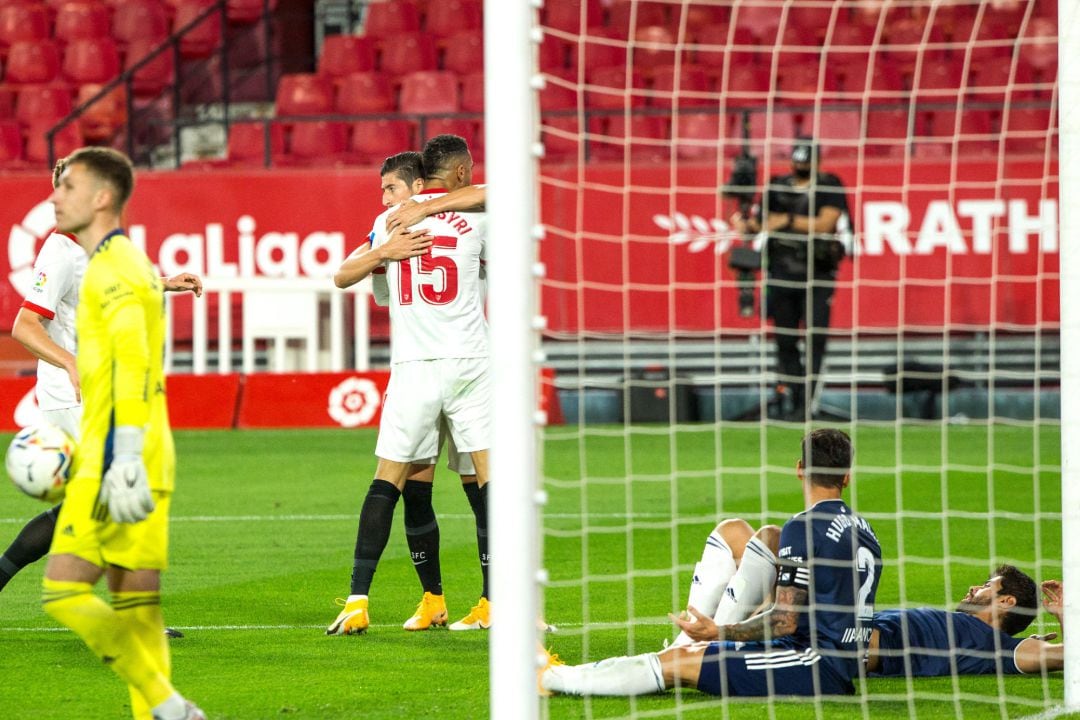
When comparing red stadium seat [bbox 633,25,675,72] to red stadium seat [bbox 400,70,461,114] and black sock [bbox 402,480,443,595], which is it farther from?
black sock [bbox 402,480,443,595]

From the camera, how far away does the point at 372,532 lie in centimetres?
676

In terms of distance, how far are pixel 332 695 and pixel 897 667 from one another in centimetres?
194

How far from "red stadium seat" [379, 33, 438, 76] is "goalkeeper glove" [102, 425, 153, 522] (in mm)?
15467

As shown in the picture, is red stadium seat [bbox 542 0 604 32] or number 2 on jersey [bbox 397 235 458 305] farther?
red stadium seat [bbox 542 0 604 32]

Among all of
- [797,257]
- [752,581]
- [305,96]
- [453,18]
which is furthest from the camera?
[453,18]

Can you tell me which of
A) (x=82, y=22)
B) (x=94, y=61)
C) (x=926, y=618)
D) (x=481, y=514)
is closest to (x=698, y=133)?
(x=94, y=61)

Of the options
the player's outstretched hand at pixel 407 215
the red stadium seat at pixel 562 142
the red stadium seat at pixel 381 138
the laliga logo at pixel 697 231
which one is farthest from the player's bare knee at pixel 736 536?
the red stadium seat at pixel 381 138

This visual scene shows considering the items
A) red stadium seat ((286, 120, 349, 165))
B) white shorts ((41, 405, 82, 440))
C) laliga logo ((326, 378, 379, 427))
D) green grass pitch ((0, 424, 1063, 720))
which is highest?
red stadium seat ((286, 120, 349, 165))

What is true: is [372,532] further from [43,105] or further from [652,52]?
[43,105]

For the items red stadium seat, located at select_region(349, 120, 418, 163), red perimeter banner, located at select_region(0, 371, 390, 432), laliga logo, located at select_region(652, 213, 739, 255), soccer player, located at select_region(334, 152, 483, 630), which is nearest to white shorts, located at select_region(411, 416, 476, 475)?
soccer player, located at select_region(334, 152, 483, 630)

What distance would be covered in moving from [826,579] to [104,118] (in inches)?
625

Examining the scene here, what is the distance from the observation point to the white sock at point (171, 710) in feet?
14.8

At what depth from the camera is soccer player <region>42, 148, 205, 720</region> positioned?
442 cm

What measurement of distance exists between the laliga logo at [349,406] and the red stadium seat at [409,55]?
469cm
